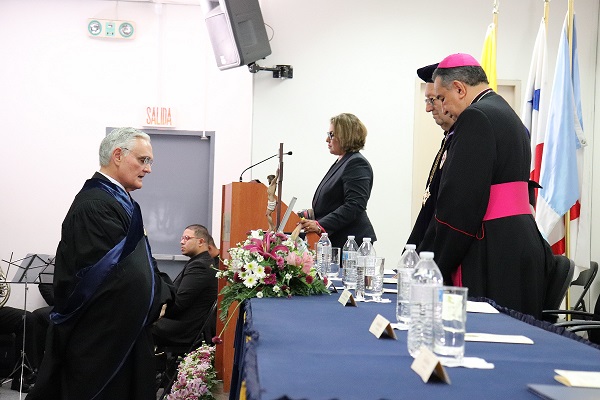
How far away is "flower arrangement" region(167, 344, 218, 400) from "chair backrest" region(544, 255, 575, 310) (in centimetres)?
230

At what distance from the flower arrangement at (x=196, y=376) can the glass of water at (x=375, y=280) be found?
216 cm

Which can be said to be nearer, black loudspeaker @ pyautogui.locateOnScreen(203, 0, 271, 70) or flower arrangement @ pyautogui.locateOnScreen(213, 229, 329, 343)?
flower arrangement @ pyautogui.locateOnScreen(213, 229, 329, 343)

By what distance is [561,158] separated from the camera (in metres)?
6.04

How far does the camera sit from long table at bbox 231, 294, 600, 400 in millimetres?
1211

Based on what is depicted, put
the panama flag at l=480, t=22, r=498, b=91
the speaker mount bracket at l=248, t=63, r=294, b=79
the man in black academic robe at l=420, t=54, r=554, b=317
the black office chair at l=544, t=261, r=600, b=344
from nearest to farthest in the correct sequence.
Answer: the black office chair at l=544, t=261, r=600, b=344 → the man in black academic robe at l=420, t=54, r=554, b=317 → the panama flag at l=480, t=22, r=498, b=91 → the speaker mount bracket at l=248, t=63, r=294, b=79

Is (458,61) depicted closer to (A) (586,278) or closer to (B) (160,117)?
(A) (586,278)

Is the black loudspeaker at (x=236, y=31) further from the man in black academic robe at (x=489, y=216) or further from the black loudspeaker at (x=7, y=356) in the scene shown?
the man in black academic robe at (x=489, y=216)

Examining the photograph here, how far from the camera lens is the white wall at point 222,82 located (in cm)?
699

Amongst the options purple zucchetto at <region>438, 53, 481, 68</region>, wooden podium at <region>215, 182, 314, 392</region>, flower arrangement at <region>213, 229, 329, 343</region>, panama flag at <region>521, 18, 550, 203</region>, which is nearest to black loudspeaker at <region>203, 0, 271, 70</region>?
wooden podium at <region>215, 182, 314, 392</region>

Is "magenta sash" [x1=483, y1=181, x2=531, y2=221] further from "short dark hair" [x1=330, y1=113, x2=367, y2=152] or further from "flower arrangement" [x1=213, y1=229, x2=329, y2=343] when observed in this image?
"short dark hair" [x1=330, y1=113, x2=367, y2=152]

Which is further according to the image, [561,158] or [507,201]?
[561,158]

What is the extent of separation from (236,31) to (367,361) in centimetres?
507

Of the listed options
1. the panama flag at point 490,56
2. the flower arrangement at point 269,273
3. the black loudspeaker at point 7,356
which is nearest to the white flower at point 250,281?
the flower arrangement at point 269,273

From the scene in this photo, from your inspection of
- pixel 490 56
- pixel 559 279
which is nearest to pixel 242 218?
pixel 559 279
